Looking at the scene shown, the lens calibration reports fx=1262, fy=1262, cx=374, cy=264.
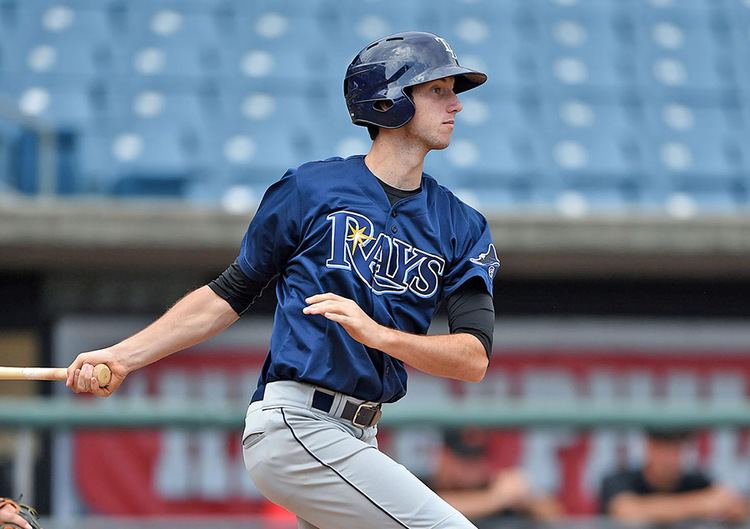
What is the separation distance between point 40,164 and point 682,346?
397 cm

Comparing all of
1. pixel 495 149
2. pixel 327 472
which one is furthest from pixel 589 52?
pixel 327 472

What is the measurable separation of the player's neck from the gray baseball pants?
1.67 feet

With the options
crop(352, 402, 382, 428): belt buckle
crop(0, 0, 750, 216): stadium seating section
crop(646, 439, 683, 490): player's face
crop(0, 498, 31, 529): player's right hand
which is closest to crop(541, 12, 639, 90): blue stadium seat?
crop(0, 0, 750, 216): stadium seating section

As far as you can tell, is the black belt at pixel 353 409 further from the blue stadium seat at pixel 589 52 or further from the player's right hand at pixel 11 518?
the blue stadium seat at pixel 589 52

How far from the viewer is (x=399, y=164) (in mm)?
2850

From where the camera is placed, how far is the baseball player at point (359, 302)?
2.60m

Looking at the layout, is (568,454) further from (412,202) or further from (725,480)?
(412,202)

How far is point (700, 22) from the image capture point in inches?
373

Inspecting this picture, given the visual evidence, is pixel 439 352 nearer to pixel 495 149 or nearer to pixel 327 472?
pixel 327 472

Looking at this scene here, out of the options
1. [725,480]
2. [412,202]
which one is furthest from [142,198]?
[412,202]

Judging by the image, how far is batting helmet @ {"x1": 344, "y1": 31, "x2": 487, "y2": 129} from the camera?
2789 millimetres

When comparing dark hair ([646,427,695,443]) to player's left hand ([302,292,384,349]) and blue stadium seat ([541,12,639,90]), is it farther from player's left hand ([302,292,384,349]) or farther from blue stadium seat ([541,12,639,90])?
blue stadium seat ([541,12,639,90])

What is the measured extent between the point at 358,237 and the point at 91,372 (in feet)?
2.20

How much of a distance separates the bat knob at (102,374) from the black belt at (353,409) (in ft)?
1.62
